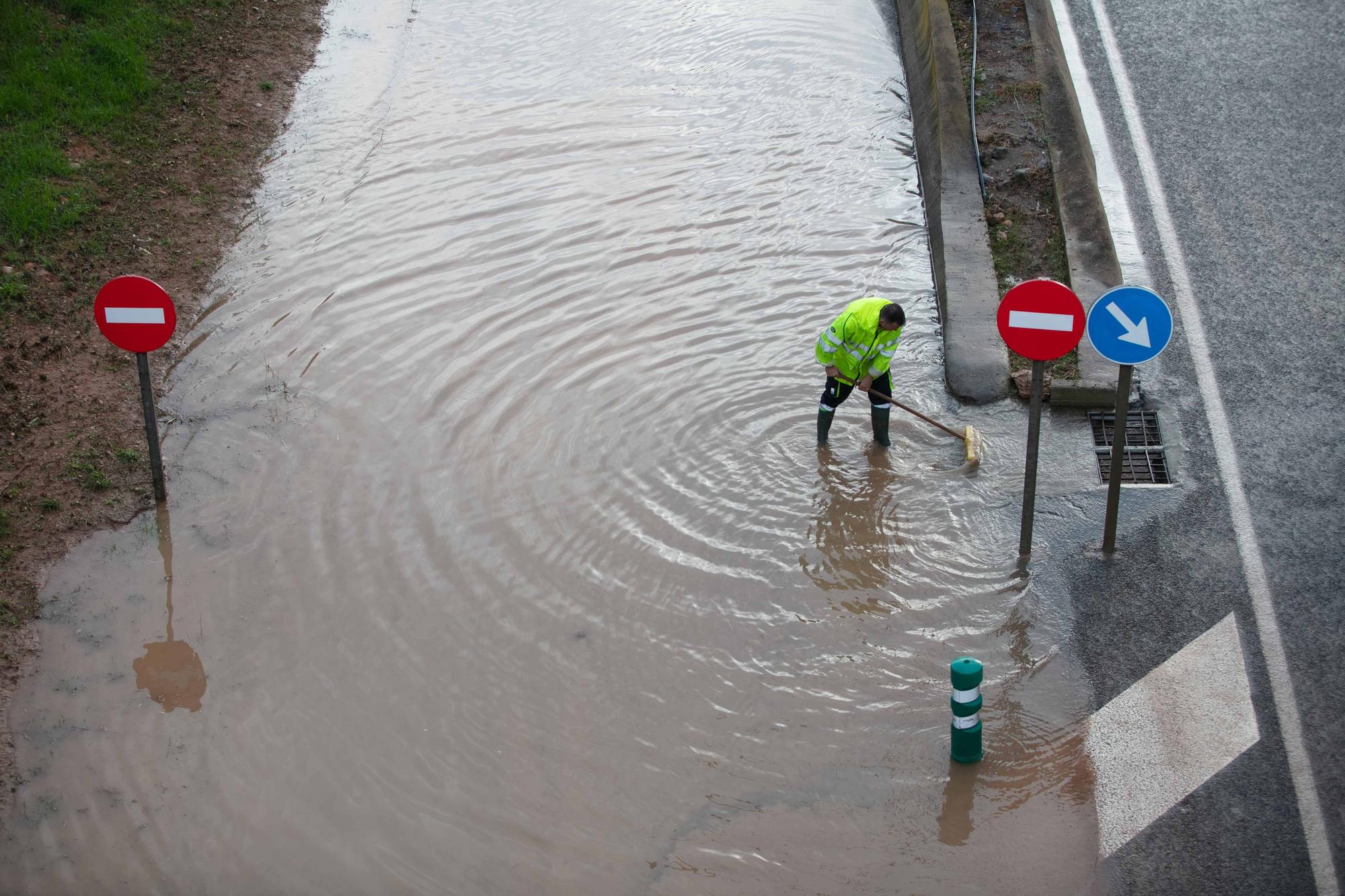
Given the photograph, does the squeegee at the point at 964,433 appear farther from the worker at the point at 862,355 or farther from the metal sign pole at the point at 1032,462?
the metal sign pole at the point at 1032,462

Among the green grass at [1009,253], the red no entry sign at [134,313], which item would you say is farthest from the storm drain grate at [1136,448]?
the red no entry sign at [134,313]

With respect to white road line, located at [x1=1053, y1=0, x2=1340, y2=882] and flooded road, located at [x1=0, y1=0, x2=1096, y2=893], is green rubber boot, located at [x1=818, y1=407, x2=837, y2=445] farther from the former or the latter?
white road line, located at [x1=1053, y1=0, x2=1340, y2=882]

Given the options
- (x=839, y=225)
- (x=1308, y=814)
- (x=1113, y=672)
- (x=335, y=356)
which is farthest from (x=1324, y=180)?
(x=335, y=356)

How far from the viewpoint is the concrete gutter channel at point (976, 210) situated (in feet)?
30.7

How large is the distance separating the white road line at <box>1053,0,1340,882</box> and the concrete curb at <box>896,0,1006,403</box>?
103 centimetres

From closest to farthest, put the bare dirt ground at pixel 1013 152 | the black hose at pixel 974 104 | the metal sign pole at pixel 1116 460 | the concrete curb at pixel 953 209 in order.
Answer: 1. the metal sign pole at pixel 1116 460
2. the concrete curb at pixel 953 209
3. the bare dirt ground at pixel 1013 152
4. the black hose at pixel 974 104

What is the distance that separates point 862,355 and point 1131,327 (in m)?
2.26

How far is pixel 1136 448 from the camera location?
8.46 meters

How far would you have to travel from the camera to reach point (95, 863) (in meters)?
5.76

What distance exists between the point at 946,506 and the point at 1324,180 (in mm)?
5941

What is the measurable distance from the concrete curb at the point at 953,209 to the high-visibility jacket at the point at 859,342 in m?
1.07

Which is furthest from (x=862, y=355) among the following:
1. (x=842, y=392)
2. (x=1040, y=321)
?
(x=1040, y=321)

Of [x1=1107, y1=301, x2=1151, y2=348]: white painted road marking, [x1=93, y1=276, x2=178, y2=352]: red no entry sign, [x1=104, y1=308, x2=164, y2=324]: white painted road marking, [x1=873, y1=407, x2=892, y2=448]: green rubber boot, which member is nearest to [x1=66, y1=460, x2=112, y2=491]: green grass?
[x1=93, y1=276, x2=178, y2=352]: red no entry sign

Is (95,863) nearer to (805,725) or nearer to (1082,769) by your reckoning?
(805,725)
